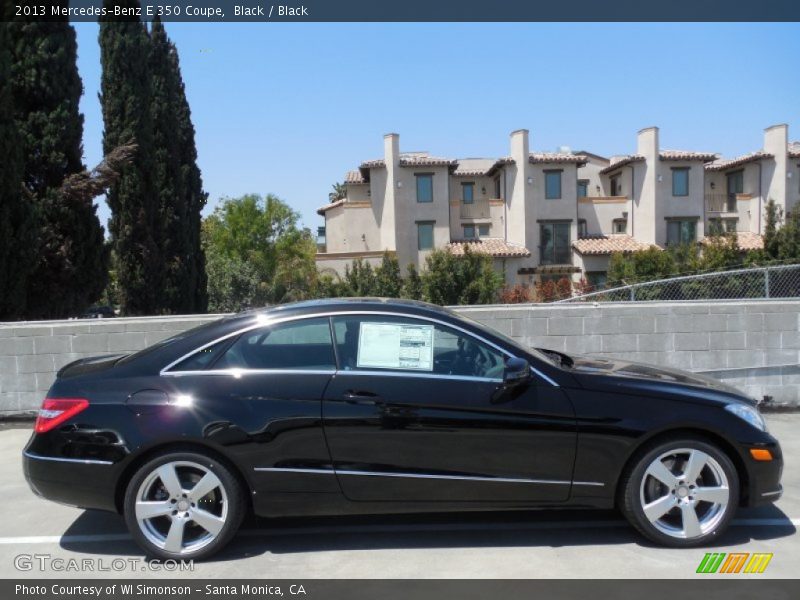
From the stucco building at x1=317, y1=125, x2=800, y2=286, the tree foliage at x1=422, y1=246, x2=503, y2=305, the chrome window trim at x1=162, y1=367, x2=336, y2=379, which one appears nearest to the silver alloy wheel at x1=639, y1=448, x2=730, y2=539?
the chrome window trim at x1=162, y1=367, x2=336, y2=379

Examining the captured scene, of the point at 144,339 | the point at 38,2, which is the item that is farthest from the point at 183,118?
the point at 144,339

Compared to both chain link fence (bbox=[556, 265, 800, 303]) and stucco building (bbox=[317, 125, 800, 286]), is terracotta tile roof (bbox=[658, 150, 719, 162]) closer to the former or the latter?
stucco building (bbox=[317, 125, 800, 286])

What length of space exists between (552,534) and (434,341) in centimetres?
150

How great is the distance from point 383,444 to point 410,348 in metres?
0.62

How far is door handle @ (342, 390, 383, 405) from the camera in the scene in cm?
414

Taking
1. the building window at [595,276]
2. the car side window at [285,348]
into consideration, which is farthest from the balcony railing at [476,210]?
the car side window at [285,348]

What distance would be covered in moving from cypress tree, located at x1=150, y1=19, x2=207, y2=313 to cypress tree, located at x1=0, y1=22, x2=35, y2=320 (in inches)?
301

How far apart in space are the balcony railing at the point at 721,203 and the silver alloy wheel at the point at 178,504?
142ft

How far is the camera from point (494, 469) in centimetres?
416

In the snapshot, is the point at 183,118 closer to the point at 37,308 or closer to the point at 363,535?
the point at 37,308

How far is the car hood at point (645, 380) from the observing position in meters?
4.29

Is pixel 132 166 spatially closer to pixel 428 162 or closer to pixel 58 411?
pixel 58 411

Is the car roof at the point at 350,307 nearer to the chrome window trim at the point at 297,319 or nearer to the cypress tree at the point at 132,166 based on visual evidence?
the chrome window trim at the point at 297,319
